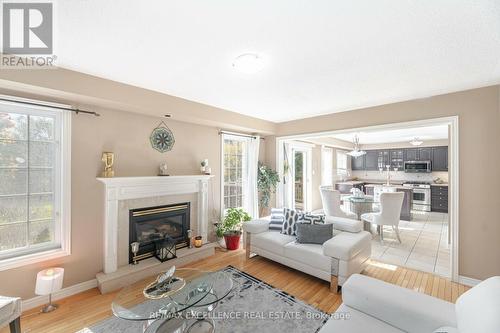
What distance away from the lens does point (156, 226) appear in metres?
3.28

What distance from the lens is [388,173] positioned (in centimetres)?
774

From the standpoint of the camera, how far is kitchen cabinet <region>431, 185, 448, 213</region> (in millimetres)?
6602

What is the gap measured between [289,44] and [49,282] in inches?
129

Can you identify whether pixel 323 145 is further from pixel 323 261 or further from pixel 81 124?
pixel 81 124

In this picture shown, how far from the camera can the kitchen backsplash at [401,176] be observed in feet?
23.9

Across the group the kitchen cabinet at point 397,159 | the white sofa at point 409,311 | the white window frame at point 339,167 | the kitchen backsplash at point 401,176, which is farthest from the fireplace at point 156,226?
the kitchen cabinet at point 397,159

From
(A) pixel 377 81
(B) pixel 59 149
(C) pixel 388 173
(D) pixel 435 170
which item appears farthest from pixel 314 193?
(B) pixel 59 149

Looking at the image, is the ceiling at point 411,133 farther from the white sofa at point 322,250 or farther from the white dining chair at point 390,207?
the white sofa at point 322,250

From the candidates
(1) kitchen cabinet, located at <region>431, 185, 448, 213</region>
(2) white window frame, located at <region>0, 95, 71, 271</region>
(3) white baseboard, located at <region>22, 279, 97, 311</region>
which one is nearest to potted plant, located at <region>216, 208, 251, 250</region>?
(3) white baseboard, located at <region>22, 279, 97, 311</region>

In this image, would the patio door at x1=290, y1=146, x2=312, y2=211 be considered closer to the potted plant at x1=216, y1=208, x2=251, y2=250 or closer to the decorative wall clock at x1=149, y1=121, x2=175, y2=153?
the potted plant at x1=216, y1=208, x2=251, y2=250

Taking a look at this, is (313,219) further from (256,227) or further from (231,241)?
(231,241)

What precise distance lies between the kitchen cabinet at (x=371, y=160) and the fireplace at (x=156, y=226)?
7558mm

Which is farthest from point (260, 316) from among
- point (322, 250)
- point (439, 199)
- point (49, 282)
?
point (439, 199)

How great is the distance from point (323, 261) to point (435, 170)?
7062 millimetres
